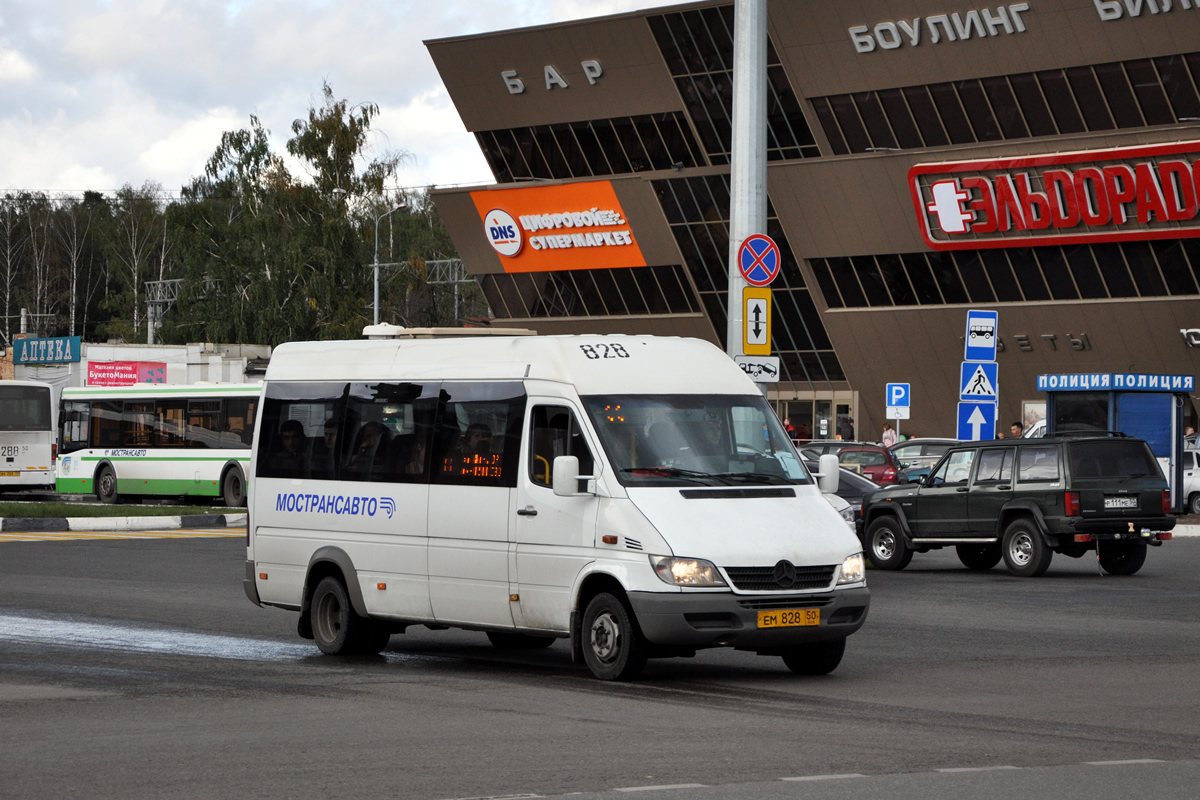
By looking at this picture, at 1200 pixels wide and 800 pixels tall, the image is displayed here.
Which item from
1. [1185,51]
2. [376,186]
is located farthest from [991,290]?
[376,186]

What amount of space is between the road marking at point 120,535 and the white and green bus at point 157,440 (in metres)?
7.13

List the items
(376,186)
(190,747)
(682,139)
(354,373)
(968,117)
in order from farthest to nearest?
(376,186)
(682,139)
(968,117)
(354,373)
(190,747)

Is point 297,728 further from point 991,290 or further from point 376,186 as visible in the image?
point 376,186

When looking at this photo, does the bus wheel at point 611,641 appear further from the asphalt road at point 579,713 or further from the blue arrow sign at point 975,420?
the blue arrow sign at point 975,420

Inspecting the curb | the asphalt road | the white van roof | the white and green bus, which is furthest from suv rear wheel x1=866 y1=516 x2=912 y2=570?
the white and green bus

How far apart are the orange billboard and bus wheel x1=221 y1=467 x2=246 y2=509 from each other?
25.3m

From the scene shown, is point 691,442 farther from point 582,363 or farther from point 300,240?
point 300,240

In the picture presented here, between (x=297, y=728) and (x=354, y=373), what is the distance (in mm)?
4659

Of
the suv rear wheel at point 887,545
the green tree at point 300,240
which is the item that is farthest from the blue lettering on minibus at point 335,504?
the green tree at point 300,240

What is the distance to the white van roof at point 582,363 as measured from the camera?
12297mm

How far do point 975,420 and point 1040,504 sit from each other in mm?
5538

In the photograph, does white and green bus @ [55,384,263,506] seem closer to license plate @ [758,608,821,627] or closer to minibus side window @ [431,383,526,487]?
minibus side window @ [431,383,526,487]

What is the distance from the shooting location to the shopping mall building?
161 feet

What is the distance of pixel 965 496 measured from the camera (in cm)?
2291
